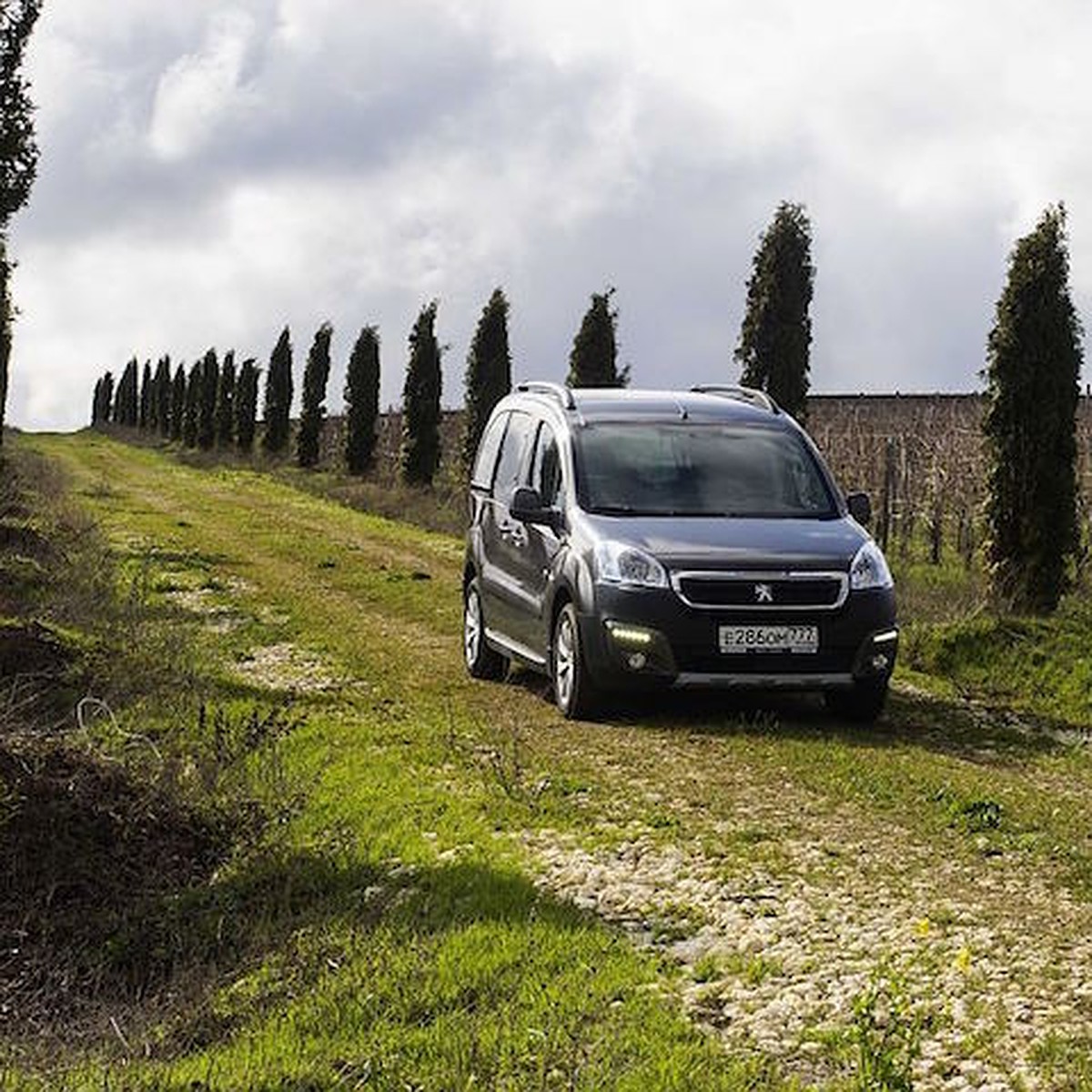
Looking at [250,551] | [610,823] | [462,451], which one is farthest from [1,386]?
[610,823]

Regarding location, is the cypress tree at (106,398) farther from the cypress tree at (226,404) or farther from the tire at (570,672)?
the tire at (570,672)

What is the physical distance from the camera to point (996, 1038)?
486cm

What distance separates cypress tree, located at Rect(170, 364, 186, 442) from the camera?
85331 millimetres

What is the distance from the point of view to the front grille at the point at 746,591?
32.7 ft

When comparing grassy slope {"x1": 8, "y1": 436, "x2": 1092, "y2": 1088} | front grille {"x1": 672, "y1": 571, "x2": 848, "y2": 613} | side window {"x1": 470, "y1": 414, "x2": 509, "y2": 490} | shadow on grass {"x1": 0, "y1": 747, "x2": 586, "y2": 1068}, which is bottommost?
shadow on grass {"x1": 0, "y1": 747, "x2": 586, "y2": 1068}

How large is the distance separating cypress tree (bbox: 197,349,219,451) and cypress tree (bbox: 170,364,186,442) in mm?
7770

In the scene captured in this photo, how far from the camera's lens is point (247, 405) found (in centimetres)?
6856

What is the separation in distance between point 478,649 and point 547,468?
7.13 ft

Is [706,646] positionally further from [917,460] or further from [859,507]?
[917,460]

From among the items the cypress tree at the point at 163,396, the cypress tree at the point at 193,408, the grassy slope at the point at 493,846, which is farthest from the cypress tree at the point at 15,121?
the cypress tree at the point at 163,396

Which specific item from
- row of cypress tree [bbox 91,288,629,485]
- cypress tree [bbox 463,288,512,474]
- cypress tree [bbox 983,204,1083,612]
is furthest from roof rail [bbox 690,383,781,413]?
cypress tree [bbox 463,288,512,474]

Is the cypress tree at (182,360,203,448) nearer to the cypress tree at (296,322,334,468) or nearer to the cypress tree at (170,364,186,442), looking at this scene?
the cypress tree at (170,364,186,442)

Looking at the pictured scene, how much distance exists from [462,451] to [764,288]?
13.4m

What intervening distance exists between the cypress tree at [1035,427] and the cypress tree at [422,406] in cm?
2519
